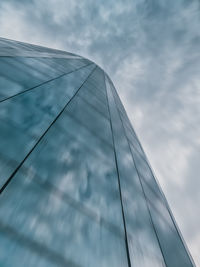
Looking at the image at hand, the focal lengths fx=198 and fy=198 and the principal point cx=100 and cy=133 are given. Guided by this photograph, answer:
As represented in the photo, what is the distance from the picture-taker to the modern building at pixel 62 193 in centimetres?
230

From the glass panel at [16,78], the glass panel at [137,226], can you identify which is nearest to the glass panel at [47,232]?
the glass panel at [137,226]

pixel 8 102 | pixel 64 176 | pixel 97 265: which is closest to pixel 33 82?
pixel 8 102

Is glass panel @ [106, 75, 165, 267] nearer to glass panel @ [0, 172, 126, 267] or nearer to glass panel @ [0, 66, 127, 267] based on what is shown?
glass panel @ [0, 66, 127, 267]

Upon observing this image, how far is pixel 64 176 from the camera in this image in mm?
3445

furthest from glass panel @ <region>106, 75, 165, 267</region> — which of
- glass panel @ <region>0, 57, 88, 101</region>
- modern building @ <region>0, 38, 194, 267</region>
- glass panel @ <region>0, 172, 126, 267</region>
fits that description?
glass panel @ <region>0, 57, 88, 101</region>

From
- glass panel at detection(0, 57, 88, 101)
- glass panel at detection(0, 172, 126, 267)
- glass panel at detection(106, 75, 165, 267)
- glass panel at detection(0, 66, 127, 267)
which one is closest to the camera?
glass panel at detection(0, 172, 126, 267)

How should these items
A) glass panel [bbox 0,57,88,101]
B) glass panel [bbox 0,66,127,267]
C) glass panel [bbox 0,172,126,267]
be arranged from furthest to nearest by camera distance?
1. glass panel [bbox 0,57,88,101]
2. glass panel [bbox 0,66,127,267]
3. glass panel [bbox 0,172,126,267]

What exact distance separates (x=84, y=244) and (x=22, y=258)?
0.91 metres

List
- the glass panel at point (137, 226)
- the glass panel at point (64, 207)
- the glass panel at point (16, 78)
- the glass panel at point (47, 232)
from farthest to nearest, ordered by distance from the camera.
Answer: the glass panel at point (16, 78) < the glass panel at point (137, 226) < the glass panel at point (64, 207) < the glass panel at point (47, 232)

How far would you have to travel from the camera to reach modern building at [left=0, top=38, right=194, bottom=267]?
2.30m

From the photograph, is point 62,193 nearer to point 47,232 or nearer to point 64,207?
point 64,207

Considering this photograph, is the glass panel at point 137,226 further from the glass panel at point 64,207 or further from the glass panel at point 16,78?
the glass panel at point 16,78

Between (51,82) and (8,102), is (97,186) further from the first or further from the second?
(51,82)

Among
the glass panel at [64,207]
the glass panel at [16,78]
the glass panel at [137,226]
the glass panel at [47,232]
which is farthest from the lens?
the glass panel at [16,78]
